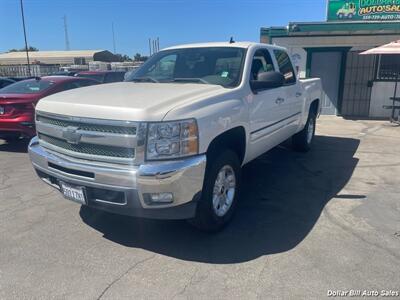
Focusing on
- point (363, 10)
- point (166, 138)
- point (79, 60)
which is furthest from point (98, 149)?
point (79, 60)

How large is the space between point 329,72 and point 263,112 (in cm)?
920

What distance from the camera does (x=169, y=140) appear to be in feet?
10.6

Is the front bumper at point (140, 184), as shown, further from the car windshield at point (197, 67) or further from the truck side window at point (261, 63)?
the truck side window at point (261, 63)

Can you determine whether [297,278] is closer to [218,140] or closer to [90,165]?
[218,140]

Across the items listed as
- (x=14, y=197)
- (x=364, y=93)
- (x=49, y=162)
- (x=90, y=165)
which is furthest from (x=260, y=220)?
(x=364, y=93)

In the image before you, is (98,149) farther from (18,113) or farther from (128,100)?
(18,113)

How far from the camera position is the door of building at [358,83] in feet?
40.6

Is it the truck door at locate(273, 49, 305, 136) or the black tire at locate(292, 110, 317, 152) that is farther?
the black tire at locate(292, 110, 317, 152)

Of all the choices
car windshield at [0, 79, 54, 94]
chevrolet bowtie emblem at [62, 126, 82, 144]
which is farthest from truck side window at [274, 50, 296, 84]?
car windshield at [0, 79, 54, 94]

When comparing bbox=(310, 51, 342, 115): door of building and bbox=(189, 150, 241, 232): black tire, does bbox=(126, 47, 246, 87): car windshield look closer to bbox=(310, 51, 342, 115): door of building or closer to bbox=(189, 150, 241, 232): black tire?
bbox=(189, 150, 241, 232): black tire

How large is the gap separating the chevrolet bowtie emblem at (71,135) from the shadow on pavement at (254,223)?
1118 millimetres

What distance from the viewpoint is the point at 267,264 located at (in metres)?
3.41

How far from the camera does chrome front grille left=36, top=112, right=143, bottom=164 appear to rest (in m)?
3.24

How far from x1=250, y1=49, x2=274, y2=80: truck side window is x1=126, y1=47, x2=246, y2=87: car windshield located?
0.77 feet
